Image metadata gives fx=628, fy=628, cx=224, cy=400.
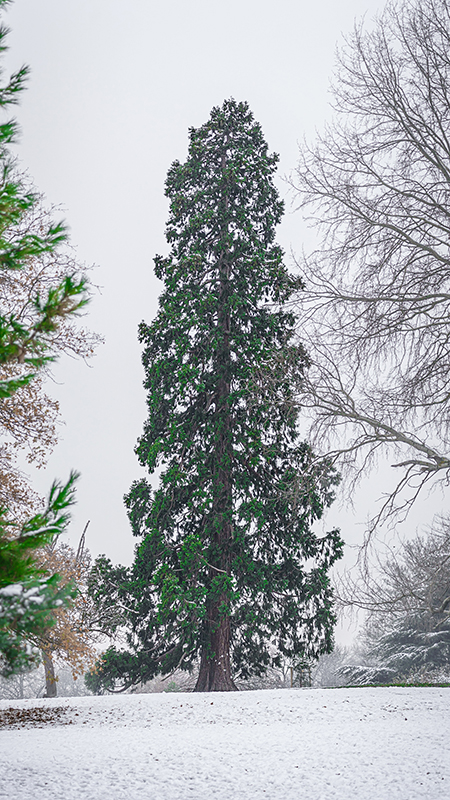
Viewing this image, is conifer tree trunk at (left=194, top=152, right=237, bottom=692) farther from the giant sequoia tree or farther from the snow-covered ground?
the snow-covered ground

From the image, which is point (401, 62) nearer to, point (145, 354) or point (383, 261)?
point (383, 261)

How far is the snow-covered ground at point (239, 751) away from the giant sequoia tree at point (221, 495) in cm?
259

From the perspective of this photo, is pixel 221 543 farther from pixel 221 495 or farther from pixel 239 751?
pixel 239 751

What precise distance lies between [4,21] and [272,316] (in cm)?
900

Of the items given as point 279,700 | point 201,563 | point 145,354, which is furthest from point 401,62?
point 279,700

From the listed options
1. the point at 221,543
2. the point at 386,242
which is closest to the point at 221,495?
the point at 221,543

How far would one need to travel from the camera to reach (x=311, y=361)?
29.0 ft

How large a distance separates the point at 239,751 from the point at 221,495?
20.2 feet

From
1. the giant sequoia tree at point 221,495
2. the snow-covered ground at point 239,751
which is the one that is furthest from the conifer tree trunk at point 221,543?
the snow-covered ground at point 239,751

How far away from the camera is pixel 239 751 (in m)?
5.81

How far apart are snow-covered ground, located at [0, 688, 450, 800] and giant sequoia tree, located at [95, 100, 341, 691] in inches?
102

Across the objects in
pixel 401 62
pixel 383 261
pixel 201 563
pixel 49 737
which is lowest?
pixel 49 737

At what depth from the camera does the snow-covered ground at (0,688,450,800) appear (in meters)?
A: 4.78

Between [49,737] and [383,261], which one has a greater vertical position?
[383,261]
